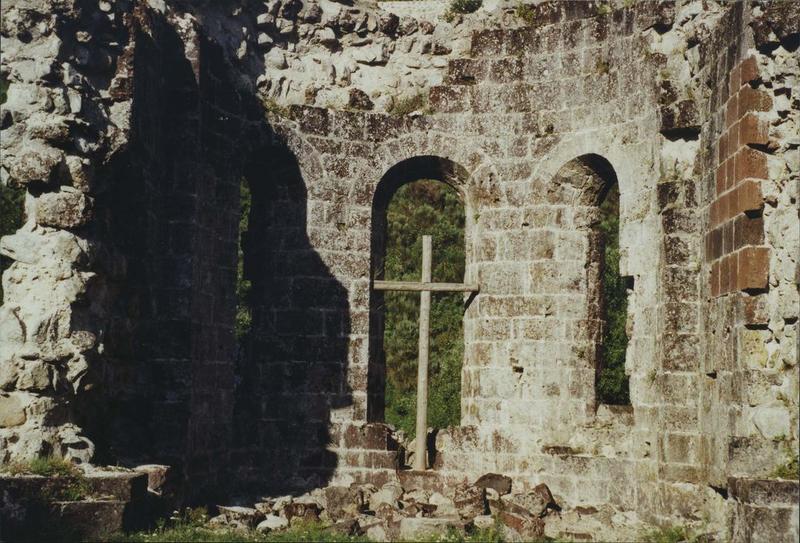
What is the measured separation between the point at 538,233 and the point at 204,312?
361cm

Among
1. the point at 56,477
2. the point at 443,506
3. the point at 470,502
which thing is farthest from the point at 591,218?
the point at 56,477

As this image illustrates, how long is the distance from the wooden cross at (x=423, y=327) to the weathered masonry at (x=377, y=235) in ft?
0.98

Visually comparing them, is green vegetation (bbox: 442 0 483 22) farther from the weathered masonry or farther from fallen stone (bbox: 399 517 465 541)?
fallen stone (bbox: 399 517 465 541)

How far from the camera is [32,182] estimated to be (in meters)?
9.45

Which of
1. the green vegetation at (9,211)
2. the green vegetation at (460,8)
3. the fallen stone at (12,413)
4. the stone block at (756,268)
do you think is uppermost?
the green vegetation at (460,8)

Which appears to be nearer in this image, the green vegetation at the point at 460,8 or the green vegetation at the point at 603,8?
the green vegetation at the point at 603,8

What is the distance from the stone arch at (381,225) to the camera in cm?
1267

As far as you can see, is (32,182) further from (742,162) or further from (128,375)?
(742,162)

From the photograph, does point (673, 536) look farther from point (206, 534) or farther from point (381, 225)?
point (381, 225)

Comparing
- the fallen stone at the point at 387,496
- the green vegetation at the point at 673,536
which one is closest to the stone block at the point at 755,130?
the green vegetation at the point at 673,536

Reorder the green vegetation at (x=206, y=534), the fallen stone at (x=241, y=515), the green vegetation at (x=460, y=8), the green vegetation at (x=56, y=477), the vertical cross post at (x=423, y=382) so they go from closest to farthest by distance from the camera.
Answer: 1. the green vegetation at (x=56, y=477)
2. the green vegetation at (x=206, y=534)
3. the fallen stone at (x=241, y=515)
4. the vertical cross post at (x=423, y=382)
5. the green vegetation at (x=460, y=8)

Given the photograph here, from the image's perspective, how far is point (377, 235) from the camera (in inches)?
508

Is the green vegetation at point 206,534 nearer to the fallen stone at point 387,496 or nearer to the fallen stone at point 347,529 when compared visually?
the fallen stone at point 347,529

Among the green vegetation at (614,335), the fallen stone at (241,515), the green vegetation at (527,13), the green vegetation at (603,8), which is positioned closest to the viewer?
the fallen stone at (241,515)
